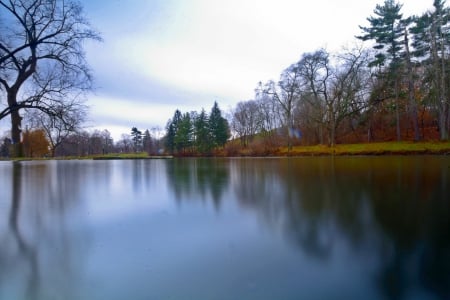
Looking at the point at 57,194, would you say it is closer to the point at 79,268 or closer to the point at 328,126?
the point at 79,268

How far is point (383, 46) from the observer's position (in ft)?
87.7

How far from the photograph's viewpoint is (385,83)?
27.6 metres

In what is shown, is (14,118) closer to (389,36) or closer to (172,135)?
(389,36)

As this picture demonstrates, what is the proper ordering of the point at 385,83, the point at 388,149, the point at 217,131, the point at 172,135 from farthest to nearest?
the point at 172,135
the point at 217,131
the point at 385,83
the point at 388,149

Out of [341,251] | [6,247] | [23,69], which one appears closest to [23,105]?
[23,69]

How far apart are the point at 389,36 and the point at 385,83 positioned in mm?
4613

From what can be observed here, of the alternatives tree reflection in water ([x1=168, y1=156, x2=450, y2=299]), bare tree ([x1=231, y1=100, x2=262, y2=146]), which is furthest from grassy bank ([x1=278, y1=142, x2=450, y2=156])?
bare tree ([x1=231, y1=100, x2=262, y2=146])

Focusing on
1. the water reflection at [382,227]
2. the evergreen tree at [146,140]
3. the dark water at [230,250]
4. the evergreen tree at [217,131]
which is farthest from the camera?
the evergreen tree at [146,140]

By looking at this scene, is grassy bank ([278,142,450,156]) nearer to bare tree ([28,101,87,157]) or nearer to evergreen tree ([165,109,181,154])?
bare tree ([28,101,87,157])

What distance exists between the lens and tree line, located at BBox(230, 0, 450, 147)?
22.5 m

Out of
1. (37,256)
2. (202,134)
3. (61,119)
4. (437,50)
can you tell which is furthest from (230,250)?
(202,134)

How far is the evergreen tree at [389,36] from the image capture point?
25406mm

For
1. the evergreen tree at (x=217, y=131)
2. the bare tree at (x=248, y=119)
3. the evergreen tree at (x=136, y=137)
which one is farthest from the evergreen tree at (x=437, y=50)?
the evergreen tree at (x=136, y=137)

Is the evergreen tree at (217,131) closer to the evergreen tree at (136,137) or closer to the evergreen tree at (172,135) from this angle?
the evergreen tree at (172,135)
